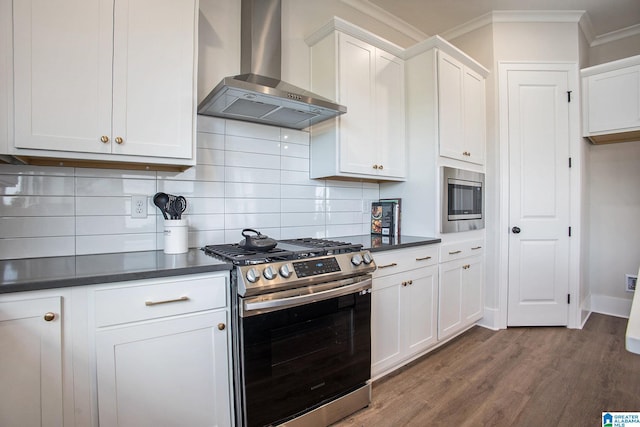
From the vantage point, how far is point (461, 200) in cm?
283

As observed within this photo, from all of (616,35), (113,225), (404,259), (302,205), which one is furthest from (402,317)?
(616,35)

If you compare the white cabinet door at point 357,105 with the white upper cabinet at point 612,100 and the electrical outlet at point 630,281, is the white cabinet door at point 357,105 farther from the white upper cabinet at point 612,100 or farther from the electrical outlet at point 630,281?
the electrical outlet at point 630,281

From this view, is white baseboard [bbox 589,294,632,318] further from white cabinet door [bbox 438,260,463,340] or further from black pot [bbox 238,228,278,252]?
black pot [bbox 238,228,278,252]

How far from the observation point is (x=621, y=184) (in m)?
3.41

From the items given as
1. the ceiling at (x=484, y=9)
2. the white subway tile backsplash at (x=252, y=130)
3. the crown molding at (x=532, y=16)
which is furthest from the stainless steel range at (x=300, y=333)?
the crown molding at (x=532, y=16)

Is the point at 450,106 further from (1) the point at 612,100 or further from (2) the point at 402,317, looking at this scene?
(2) the point at 402,317

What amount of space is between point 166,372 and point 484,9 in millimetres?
3760

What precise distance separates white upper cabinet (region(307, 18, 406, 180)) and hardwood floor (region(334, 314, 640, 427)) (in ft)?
4.87

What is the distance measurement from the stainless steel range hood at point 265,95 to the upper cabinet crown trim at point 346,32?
35 cm

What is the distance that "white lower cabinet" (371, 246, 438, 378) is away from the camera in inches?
82.2

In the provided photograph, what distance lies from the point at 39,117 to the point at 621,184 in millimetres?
4790

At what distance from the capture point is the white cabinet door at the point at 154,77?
4.93ft

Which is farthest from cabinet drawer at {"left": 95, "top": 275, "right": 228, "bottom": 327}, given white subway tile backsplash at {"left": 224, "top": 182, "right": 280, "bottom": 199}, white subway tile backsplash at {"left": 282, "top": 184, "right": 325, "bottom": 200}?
white subway tile backsplash at {"left": 282, "top": 184, "right": 325, "bottom": 200}

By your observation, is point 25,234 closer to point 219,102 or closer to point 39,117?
point 39,117
